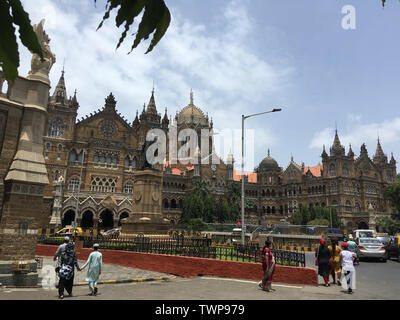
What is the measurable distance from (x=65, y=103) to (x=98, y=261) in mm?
43221

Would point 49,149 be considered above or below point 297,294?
above

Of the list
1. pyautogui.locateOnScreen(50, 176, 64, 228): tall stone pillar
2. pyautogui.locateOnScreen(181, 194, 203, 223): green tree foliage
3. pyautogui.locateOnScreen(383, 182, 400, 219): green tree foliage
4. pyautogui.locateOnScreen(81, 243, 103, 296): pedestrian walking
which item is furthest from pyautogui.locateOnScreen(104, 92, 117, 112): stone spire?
pyautogui.locateOnScreen(383, 182, 400, 219): green tree foliage

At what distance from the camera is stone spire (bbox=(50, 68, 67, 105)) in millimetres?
46688

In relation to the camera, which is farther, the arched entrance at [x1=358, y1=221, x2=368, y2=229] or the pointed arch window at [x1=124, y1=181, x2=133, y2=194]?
the arched entrance at [x1=358, y1=221, x2=368, y2=229]

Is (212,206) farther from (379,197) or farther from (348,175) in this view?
(379,197)

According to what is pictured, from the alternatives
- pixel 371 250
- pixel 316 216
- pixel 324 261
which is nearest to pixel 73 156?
pixel 371 250

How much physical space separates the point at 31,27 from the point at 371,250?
2216cm

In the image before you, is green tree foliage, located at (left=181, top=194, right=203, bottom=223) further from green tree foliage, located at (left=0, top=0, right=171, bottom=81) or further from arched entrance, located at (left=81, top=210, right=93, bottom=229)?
green tree foliage, located at (left=0, top=0, right=171, bottom=81)

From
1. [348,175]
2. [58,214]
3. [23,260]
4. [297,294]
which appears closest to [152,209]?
[23,260]

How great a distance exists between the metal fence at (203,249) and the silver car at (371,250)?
24.7 feet

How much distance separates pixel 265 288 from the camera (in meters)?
9.45

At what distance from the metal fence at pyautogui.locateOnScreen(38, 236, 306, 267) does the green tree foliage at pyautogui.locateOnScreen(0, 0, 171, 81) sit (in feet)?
36.3

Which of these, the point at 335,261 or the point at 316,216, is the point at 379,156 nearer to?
the point at 316,216

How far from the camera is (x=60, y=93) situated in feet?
157
